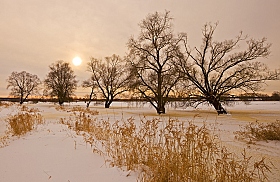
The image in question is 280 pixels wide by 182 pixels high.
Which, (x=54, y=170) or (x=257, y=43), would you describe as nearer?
(x=54, y=170)

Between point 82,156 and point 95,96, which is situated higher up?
point 95,96

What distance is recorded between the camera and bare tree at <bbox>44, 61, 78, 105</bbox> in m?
40.8

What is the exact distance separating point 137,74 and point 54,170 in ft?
54.5

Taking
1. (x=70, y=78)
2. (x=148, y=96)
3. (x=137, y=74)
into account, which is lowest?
(x=148, y=96)

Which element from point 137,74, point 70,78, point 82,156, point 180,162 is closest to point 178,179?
point 180,162

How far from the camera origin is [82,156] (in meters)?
4.48

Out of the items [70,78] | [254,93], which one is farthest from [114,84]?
[254,93]

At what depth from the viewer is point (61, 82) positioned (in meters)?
41.7

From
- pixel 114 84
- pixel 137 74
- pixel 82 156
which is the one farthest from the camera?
pixel 114 84

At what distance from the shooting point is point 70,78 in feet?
139

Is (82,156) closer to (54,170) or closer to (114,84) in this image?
(54,170)

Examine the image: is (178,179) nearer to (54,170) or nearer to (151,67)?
(54,170)

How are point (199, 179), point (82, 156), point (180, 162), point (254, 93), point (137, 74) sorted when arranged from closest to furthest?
point (199, 179), point (180, 162), point (82, 156), point (254, 93), point (137, 74)

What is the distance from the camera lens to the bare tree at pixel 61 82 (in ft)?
134
